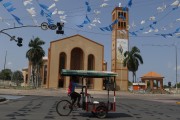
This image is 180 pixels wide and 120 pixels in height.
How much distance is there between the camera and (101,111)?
1396cm

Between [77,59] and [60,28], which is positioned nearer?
[60,28]

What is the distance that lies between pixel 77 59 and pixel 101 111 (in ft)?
224

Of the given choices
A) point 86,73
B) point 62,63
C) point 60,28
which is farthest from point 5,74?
point 86,73

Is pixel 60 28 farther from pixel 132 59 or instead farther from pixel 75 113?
pixel 132 59

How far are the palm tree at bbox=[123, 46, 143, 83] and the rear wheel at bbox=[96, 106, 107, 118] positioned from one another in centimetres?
6801

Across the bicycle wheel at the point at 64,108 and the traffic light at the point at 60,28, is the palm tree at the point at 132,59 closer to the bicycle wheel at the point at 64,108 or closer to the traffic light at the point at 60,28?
the traffic light at the point at 60,28

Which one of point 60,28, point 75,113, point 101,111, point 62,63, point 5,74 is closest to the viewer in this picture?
point 101,111

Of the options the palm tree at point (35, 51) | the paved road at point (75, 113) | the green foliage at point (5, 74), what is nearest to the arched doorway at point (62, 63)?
the palm tree at point (35, 51)

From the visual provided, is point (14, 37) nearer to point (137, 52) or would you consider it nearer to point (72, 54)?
point (72, 54)

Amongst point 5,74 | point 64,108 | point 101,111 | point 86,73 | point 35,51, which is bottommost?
point 101,111

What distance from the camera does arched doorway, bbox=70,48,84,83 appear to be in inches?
3160

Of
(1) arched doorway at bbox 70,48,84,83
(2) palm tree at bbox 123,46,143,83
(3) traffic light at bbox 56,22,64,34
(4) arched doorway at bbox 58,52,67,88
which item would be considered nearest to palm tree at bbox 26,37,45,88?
(4) arched doorway at bbox 58,52,67,88

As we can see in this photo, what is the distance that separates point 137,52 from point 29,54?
2704 cm

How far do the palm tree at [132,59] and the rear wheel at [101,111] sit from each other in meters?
68.0
